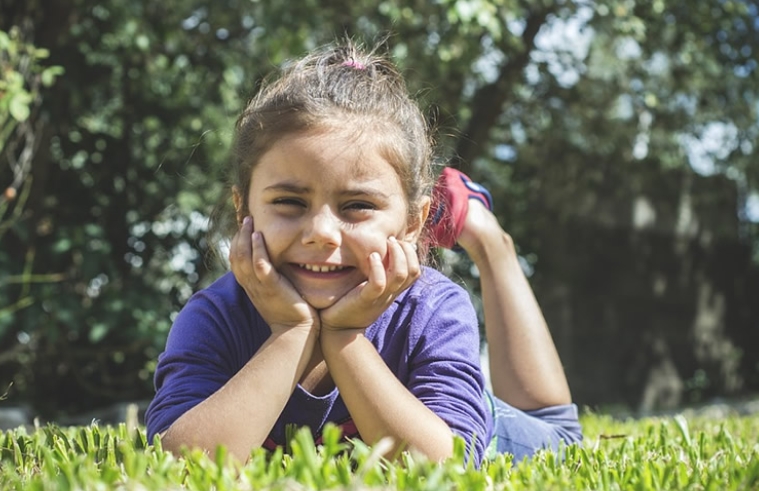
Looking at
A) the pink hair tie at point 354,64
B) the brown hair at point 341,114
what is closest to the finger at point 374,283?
the brown hair at point 341,114

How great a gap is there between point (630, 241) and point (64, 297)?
722 cm

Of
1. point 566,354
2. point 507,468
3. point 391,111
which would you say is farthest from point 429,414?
point 566,354

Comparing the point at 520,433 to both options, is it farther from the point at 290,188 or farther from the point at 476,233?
the point at 290,188

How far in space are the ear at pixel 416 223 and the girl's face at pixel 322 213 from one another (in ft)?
0.87

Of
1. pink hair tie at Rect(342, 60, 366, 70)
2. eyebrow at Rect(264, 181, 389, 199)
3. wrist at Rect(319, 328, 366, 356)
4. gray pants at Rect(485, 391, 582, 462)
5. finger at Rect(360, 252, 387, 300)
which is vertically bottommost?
gray pants at Rect(485, 391, 582, 462)

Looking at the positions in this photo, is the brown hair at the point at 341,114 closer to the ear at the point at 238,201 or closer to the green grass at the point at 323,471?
the ear at the point at 238,201

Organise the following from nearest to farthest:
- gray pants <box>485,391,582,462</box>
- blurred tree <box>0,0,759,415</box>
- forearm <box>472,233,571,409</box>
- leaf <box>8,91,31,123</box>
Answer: gray pants <box>485,391,582,462</box> → forearm <box>472,233,571,409</box> → leaf <box>8,91,31,123</box> → blurred tree <box>0,0,759,415</box>

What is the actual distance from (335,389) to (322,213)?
0.50m

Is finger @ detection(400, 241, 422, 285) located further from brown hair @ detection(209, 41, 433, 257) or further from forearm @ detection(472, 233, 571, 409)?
forearm @ detection(472, 233, 571, 409)

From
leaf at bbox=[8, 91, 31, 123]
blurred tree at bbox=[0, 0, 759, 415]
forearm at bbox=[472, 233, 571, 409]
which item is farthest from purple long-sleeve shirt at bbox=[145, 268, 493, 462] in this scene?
leaf at bbox=[8, 91, 31, 123]

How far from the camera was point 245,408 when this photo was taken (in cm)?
194

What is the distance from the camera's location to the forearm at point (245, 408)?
1921 millimetres

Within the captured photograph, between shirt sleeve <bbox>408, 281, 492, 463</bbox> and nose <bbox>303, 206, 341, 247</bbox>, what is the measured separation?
0.38 meters

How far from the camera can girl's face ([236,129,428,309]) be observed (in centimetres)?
215
